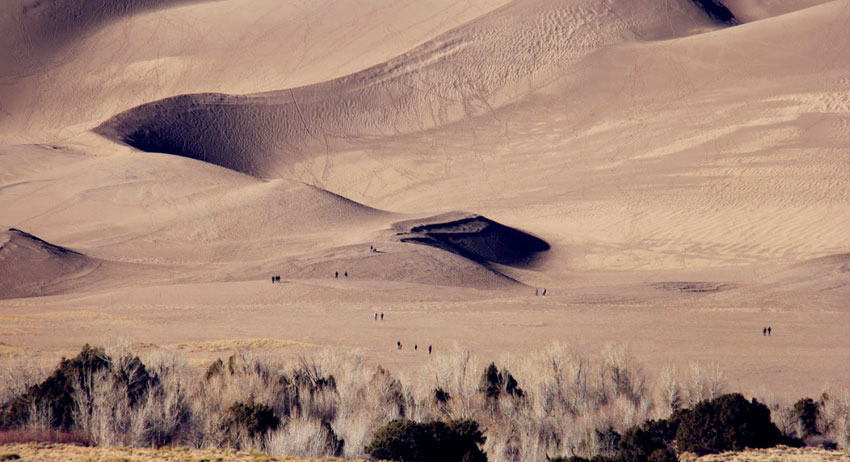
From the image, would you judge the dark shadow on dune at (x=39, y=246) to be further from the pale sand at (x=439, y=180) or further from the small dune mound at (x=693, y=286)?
the small dune mound at (x=693, y=286)

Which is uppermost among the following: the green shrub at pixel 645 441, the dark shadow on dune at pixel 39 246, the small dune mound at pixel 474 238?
the small dune mound at pixel 474 238

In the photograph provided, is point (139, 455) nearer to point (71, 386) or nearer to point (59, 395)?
point (59, 395)

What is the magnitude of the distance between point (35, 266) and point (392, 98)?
39639mm

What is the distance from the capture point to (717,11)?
303ft

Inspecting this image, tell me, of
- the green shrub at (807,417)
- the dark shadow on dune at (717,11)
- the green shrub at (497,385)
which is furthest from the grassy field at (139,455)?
the dark shadow on dune at (717,11)

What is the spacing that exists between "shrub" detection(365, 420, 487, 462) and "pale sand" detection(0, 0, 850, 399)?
9825 mm

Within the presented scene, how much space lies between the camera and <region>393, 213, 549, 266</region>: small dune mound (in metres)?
47.6

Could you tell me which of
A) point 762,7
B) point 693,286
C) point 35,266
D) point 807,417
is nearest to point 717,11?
point 762,7

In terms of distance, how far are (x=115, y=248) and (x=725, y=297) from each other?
3010cm

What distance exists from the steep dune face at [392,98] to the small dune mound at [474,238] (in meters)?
22.6

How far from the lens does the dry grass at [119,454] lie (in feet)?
37.3

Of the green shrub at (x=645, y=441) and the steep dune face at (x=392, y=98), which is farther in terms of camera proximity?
the steep dune face at (x=392, y=98)

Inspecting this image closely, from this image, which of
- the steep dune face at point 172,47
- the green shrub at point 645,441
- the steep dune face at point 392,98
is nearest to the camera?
the green shrub at point 645,441

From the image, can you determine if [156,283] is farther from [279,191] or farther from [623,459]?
[623,459]
